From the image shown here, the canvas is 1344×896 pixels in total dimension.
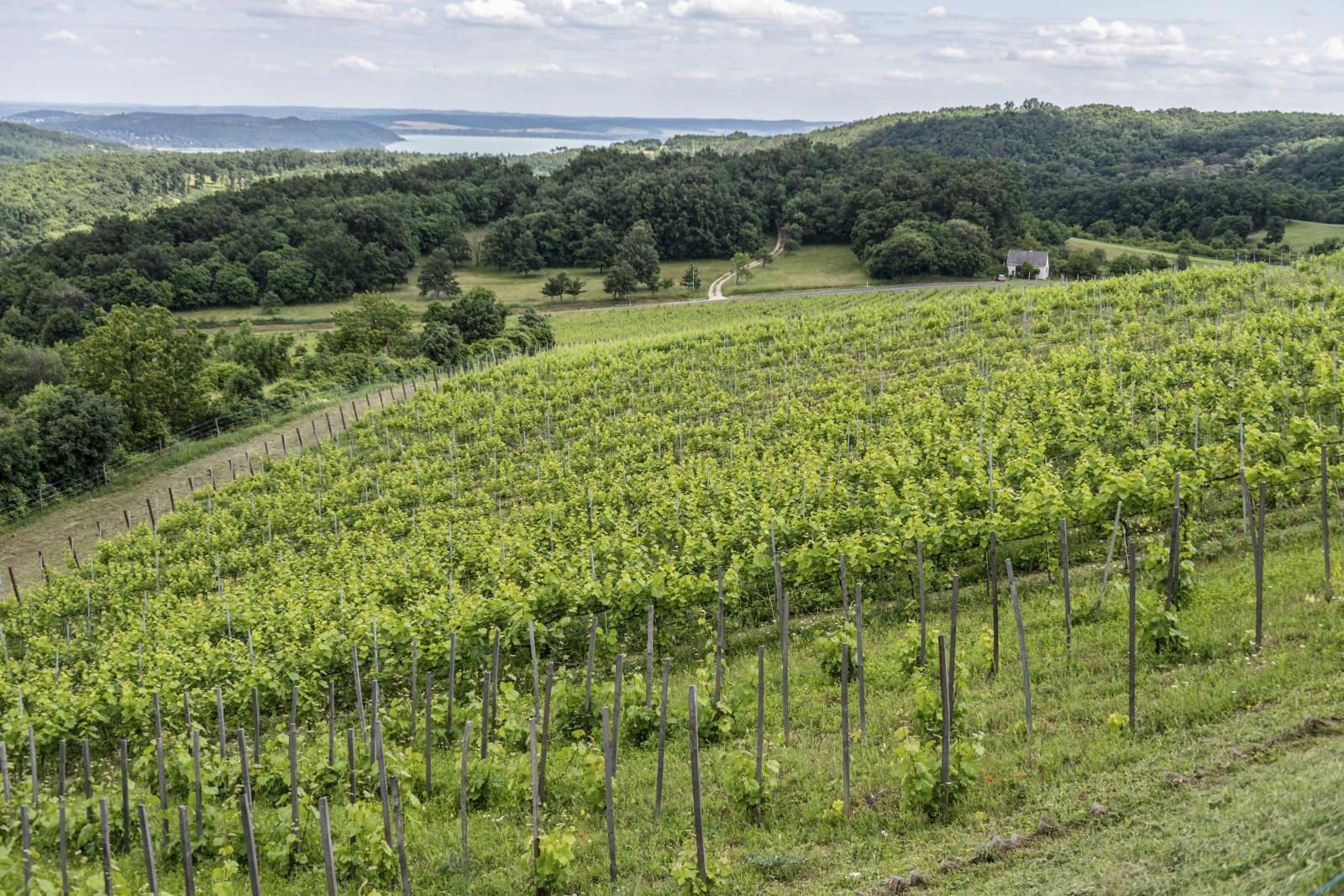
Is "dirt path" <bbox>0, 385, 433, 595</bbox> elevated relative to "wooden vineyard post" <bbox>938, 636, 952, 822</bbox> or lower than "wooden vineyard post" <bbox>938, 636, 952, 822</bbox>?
lower

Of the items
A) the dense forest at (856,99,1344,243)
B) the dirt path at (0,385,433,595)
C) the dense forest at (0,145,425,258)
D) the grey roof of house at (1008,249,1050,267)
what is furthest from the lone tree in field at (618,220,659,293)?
the dense forest at (0,145,425,258)

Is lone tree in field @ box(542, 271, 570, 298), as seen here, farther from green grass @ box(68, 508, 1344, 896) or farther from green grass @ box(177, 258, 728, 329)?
green grass @ box(68, 508, 1344, 896)

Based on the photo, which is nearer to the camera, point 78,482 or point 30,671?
point 30,671

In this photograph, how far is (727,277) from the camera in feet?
248

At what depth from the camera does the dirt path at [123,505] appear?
81.1 ft

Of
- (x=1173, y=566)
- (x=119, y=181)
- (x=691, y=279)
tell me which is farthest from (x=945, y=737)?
(x=119, y=181)

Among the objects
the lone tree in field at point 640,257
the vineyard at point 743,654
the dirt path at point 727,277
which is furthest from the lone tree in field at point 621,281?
the vineyard at point 743,654

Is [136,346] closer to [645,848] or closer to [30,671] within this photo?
[30,671]

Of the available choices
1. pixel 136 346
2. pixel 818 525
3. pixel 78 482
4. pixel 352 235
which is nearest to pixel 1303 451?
pixel 818 525

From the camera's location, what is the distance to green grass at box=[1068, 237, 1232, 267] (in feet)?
213

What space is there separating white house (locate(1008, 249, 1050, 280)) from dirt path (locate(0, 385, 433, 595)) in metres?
47.4

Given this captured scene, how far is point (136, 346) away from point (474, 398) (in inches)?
553

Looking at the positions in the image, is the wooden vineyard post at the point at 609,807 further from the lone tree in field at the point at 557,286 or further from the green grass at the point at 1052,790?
the lone tree in field at the point at 557,286

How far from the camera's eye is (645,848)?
822 cm
